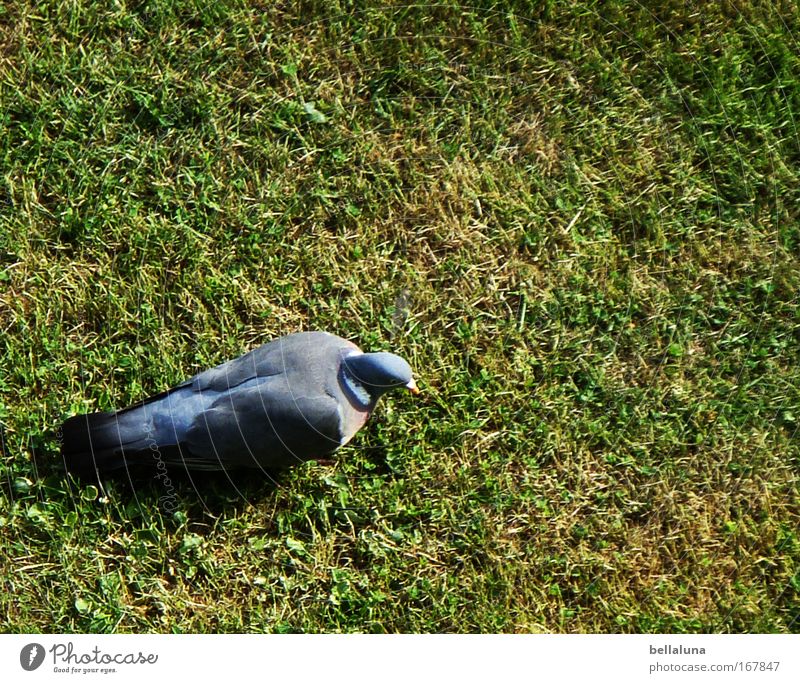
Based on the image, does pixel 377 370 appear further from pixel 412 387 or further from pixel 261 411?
pixel 261 411

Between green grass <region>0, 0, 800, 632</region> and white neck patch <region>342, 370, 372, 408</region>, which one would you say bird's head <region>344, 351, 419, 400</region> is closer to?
white neck patch <region>342, 370, 372, 408</region>

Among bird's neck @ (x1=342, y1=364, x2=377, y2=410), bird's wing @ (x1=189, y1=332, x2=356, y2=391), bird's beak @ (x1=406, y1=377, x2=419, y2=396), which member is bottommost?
bird's beak @ (x1=406, y1=377, x2=419, y2=396)

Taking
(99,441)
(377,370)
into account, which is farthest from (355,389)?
(99,441)

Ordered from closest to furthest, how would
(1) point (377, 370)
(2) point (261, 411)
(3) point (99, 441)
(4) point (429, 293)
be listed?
(2) point (261, 411)
(1) point (377, 370)
(3) point (99, 441)
(4) point (429, 293)

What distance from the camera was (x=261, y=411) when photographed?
4.11 m

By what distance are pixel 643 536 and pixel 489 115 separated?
243 centimetres

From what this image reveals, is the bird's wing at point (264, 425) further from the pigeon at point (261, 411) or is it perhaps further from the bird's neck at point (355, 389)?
the bird's neck at point (355, 389)

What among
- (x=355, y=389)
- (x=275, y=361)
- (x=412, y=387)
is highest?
(x=275, y=361)

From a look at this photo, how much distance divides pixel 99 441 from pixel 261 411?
2.91 ft

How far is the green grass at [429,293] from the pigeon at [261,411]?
1.10 ft

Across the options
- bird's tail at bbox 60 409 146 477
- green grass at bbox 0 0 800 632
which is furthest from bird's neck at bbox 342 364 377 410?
bird's tail at bbox 60 409 146 477

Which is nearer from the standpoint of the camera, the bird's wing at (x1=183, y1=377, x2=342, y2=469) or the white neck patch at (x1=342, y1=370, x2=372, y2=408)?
the bird's wing at (x1=183, y1=377, x2=342, y2=469)

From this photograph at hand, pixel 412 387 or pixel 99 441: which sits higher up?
pixel 99 441

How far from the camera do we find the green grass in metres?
4.58
